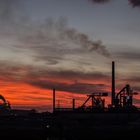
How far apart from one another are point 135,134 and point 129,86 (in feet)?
148

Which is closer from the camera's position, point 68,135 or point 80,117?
point 68,135

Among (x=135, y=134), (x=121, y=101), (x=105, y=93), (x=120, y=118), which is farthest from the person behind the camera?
(x=105, y=93)

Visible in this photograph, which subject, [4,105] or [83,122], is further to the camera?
[4,105]

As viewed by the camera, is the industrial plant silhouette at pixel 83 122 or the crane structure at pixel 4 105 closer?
Result: the industrial plant silhouette at pixel 83 122

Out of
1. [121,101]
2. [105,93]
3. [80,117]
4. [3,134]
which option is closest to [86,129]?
[3,134]

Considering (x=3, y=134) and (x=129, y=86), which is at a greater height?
(x=129, y=86)

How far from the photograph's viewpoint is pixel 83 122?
61938 millimetres

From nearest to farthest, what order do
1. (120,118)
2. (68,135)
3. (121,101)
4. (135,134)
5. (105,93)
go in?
(68,135)
(135,134)
(120,118)
(121,101)
(105,93)

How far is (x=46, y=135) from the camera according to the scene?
135 ft

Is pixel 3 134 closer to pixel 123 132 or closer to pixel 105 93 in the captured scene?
pixel 123 132

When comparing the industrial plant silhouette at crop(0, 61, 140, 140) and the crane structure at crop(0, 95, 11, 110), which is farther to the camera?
the crane structure at crop(0, 95, 11, 110)

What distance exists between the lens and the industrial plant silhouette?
1625 inches

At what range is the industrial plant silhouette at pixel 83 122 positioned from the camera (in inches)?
1625

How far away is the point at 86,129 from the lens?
44094mm
